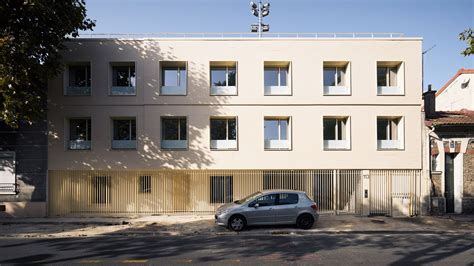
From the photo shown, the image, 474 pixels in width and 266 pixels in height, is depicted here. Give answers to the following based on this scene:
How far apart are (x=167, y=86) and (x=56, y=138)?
229 inches

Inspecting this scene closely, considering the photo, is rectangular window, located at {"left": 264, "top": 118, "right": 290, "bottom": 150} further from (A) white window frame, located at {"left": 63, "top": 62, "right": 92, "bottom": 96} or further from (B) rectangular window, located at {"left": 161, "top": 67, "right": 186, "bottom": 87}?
(A) white window frame, located at {"left": 63, "top": 62, "right": 92, "bottom": 96}

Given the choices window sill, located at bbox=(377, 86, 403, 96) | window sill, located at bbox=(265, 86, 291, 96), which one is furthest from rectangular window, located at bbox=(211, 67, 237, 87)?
window sill, located at bbox=(377, 86, 403, 96)

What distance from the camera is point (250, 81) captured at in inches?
581

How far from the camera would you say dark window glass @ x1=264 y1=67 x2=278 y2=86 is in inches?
604

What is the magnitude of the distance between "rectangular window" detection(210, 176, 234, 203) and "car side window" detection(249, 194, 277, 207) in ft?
12.6

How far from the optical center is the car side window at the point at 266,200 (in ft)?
37.2

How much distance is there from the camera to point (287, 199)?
453 inches

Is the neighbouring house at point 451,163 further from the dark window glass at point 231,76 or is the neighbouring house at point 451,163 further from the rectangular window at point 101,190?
the rectangular window at point 101,190

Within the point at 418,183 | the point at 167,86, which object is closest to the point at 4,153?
the point at 167,86

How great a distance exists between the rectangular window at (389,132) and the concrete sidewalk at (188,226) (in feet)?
11.5

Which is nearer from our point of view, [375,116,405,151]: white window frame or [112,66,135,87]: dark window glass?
[375,116,405,151]: white window frame

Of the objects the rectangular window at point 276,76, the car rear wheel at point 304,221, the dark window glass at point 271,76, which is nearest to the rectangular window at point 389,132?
the rectangular window at point 276,76

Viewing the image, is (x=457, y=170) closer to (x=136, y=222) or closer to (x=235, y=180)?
(x=235, y=180)

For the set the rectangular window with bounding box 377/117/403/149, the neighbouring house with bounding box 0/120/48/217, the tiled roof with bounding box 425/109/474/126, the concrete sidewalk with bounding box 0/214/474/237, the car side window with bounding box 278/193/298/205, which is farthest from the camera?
the rectangular window with bounding box 377/117/403/149
